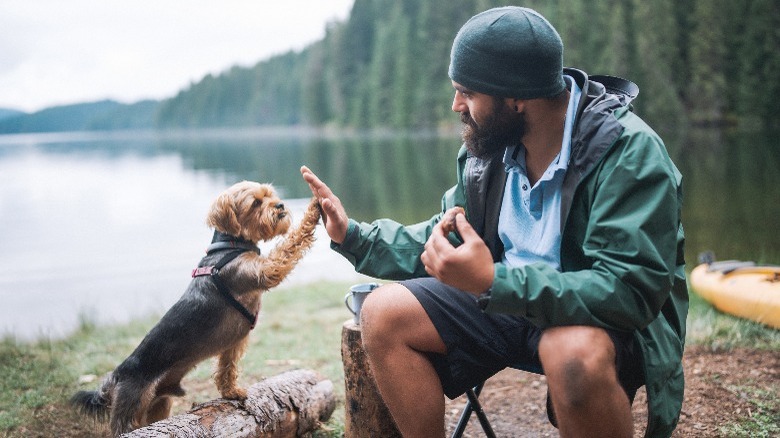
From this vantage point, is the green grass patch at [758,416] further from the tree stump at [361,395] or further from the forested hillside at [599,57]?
the forested hillside at [599,57]

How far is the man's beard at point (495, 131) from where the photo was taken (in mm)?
2973

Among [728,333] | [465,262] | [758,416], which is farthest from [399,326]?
[728,333]

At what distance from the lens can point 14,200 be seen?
27.5 metres

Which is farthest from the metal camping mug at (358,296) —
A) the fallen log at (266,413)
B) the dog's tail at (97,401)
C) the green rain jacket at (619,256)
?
the dog's tail at (97,401)

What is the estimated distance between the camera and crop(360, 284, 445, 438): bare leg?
2.84 m

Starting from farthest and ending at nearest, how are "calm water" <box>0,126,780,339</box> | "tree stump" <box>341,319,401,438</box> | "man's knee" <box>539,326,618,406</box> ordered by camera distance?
"calm water" <box>0,126,780,339</box>, "tree stump" <box>341,319,401,438</box>, "man's knee" <box>539,326,618,406</box>

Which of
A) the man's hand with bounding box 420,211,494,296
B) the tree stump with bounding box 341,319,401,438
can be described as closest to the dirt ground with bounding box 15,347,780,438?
the tree stump with bounding box 341,319,401,438

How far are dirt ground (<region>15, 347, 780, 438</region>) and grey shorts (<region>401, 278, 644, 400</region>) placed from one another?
3.91 feet

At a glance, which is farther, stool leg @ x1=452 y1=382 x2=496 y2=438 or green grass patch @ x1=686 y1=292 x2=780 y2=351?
green grass patch @ x1=686 y1=292 x2=780 y2=351

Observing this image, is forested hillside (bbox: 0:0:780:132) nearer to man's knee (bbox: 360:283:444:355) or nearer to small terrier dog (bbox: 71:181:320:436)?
small terrier dog (bbox: 71:181:320:436)

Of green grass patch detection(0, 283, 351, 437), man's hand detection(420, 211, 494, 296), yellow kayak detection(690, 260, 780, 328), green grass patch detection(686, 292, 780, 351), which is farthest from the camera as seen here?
yellow kayak detection(690, 260, 780, 328)

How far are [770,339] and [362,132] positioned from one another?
77.6m

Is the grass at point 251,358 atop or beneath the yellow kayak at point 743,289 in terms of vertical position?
beneath

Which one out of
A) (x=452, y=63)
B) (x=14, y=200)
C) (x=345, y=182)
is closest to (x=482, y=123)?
(x=452, y=63)
